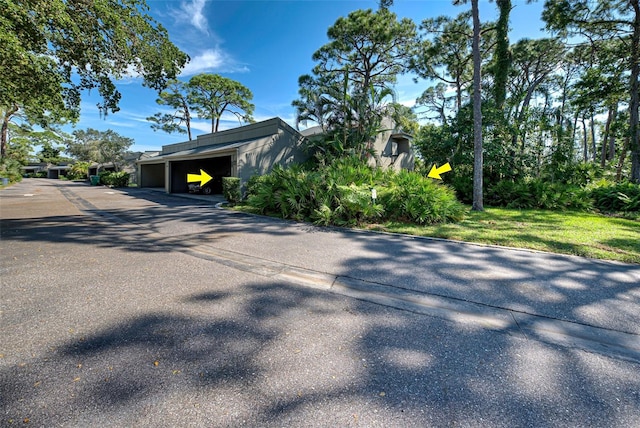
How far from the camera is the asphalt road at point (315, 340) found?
1.59m

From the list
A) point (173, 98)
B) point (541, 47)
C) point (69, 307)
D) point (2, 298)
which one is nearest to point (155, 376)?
point (69, 307)

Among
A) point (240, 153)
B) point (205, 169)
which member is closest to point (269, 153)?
point (240, 153)

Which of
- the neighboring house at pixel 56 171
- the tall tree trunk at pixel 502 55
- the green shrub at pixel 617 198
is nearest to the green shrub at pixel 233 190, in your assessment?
the tall tree trunk at pixel 502 55

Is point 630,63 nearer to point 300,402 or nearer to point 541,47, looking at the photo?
point 541,47

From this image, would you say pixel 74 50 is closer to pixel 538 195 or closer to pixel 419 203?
pixel 419 203

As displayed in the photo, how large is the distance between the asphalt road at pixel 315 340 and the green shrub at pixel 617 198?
29.5ft

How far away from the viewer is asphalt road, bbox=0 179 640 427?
1.59 metres

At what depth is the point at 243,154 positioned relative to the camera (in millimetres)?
13016

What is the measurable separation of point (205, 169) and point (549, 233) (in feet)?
67.0

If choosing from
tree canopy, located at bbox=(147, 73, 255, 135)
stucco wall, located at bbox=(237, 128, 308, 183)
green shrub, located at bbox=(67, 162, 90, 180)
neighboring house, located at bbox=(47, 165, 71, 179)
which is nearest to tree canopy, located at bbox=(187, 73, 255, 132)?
tree canopy, located at bbox=(147, 73, 255, 135)

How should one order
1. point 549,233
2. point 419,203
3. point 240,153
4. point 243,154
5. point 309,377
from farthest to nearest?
point 243,154, point 240,153, point 419,203, point 549,233, point 309,377

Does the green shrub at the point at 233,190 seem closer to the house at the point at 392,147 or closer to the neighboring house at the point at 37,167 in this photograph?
the house at the point at 392,147

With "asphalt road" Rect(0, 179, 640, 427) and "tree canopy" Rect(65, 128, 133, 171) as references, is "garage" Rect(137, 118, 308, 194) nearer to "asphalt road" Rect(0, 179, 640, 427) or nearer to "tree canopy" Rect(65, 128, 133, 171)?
"asphalt road" Rect(0, 179, 640, 427)

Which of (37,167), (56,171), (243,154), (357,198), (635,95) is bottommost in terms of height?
(357,198)
